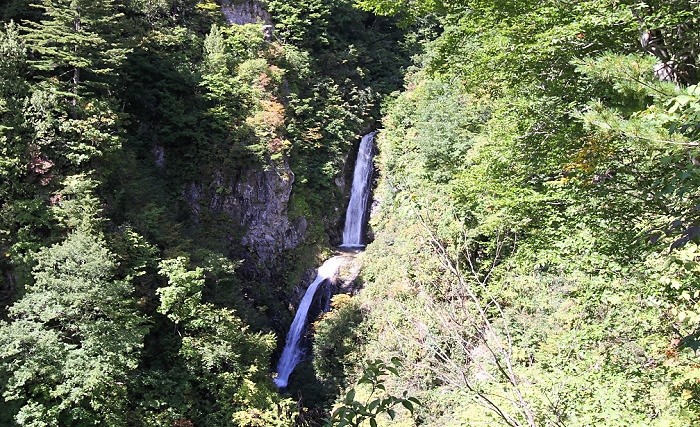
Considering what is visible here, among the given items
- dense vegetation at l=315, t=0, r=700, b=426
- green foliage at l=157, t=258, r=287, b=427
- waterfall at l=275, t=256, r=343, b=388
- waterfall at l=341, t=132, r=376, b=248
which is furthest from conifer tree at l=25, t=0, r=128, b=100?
waterfall at l=341, t=132, r=376, b=248

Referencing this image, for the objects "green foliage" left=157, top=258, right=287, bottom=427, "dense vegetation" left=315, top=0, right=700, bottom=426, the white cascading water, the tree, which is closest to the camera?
"dense vegetation" left=315, top=0, right=700, bottom=426

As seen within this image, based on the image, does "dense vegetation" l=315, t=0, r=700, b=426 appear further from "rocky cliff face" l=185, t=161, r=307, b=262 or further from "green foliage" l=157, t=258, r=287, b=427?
"rocky cliff face" l=185, t=161, r=307, b=262

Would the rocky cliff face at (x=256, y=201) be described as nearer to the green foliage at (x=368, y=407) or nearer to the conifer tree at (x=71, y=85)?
the conifer tree at (x=71, y=85)

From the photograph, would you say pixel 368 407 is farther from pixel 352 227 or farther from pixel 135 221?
pixel 352 227

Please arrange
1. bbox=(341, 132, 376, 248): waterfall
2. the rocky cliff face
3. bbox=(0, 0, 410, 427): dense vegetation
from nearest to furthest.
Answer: bbox=(0, 0, 410, 427): dense vegetation
the rocky cliff face
bbox=(341, 132, 376, 248): waterfall

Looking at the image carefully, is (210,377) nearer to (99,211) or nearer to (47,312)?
(47,312)

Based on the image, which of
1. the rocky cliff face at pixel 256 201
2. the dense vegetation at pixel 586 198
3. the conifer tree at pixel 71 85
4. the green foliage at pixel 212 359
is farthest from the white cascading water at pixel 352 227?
the dense vegetation at pixel 586 198
